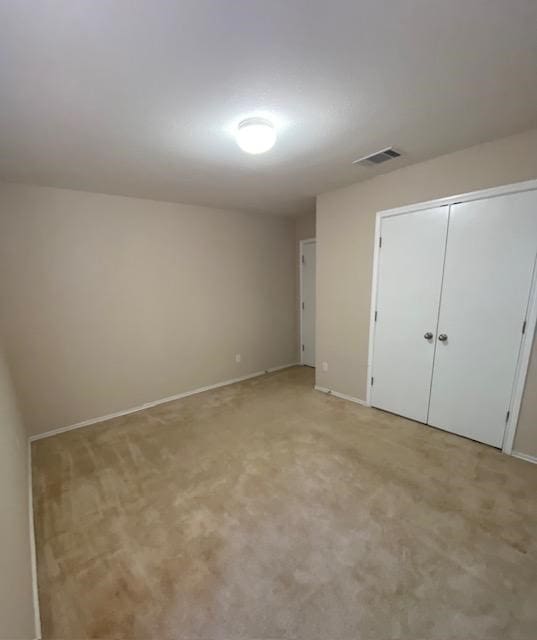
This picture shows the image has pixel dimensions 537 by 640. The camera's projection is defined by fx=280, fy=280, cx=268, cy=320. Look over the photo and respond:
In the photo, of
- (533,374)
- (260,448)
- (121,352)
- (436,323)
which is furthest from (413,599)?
(121,352)

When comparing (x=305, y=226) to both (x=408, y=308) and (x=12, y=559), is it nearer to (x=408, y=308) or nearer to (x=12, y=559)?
(x=408, y=308)

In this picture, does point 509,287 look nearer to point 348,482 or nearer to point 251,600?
point 348,482

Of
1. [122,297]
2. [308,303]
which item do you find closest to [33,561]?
[122,297]

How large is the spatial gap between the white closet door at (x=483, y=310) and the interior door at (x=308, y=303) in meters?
2.23

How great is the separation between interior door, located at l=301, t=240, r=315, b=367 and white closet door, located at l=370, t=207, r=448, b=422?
1668mm

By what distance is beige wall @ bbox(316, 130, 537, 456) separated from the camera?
7.00 ft

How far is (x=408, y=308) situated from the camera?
9.12 ft

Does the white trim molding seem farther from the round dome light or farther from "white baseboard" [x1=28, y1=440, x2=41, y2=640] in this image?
the round dome light

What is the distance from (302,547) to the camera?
157 centimetres

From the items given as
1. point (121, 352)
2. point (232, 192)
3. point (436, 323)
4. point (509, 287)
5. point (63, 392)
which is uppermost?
point (232, 192)

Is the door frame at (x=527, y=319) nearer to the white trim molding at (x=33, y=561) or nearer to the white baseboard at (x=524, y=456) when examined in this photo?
the white baseboard at (x=524, y=456)

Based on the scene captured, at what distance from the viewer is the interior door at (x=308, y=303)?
452cm

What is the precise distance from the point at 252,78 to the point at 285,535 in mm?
2451

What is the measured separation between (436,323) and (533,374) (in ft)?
2.51
